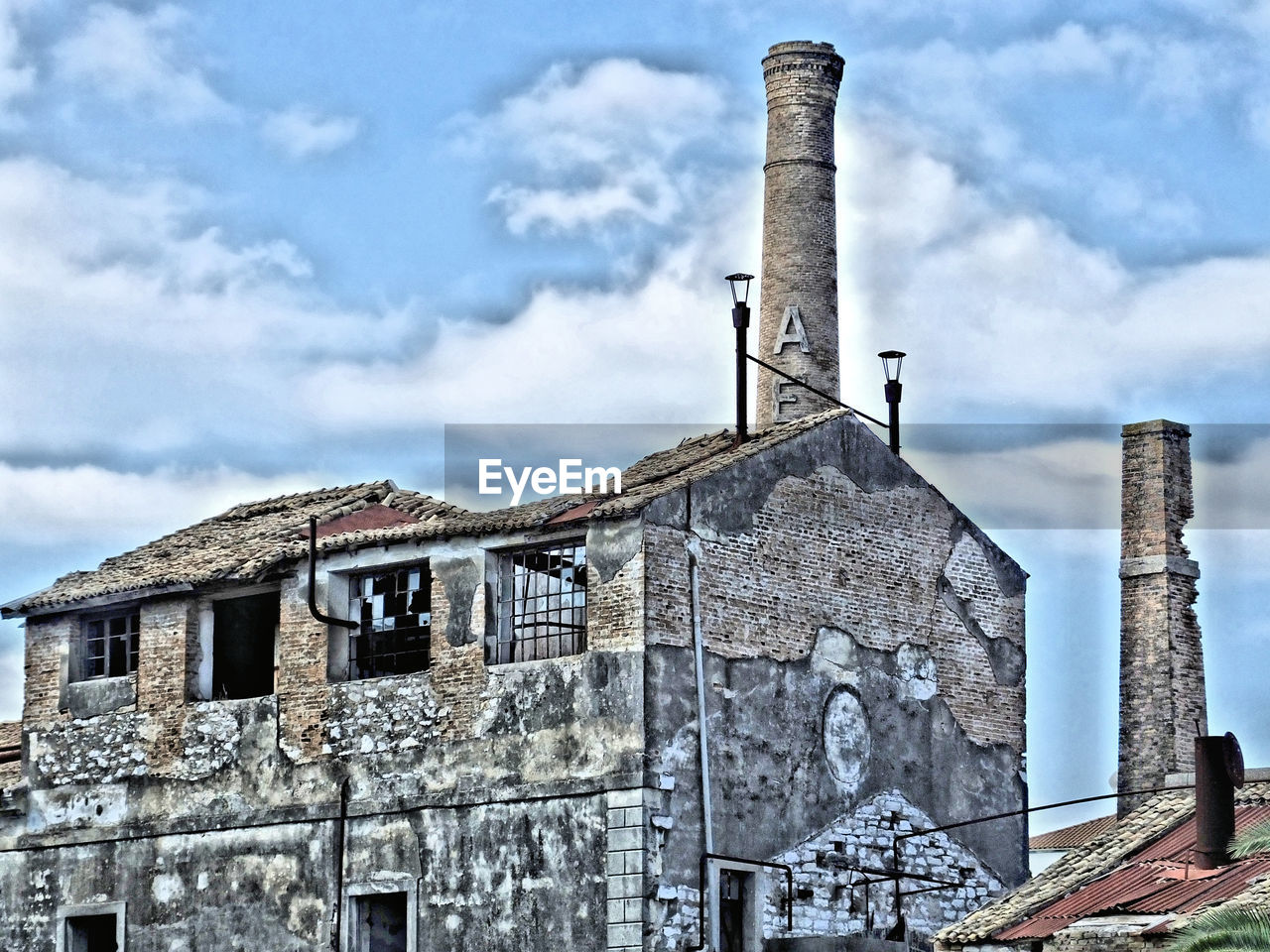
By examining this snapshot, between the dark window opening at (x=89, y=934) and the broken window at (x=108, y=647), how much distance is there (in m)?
3.01

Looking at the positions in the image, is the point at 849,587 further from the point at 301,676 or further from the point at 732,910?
the point at 301,676

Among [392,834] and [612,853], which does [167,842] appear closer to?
[392,834]

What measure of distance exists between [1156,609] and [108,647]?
47.4 feet

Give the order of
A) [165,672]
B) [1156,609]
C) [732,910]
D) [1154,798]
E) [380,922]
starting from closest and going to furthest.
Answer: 1. [732,910]
2. [380,922]
3. [1154,798]
4. [165,672]
5. [1156,609]

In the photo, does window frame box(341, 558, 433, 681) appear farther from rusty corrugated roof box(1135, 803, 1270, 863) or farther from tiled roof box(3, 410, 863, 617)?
rusty corrugated roof box(1135, 803, 1270, 863)

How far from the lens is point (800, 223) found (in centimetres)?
4112

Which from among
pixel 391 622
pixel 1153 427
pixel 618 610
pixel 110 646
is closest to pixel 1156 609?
pixel 1153 427

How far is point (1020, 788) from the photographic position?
98.6 feet

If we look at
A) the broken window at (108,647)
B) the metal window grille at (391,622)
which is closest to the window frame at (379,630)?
the metal window grille at (391,622)

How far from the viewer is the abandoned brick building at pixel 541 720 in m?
25.3

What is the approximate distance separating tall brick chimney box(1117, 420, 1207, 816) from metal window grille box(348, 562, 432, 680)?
11.1 m

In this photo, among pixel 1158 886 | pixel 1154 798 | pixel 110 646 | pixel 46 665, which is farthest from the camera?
pixel 46 665

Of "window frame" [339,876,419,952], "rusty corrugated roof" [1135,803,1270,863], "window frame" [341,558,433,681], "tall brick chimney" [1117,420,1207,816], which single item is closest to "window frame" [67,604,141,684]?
"window frame" [341,558,433,681]

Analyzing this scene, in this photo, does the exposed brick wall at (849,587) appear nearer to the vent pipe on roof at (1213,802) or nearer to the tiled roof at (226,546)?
the tiled roof at (226,546)
